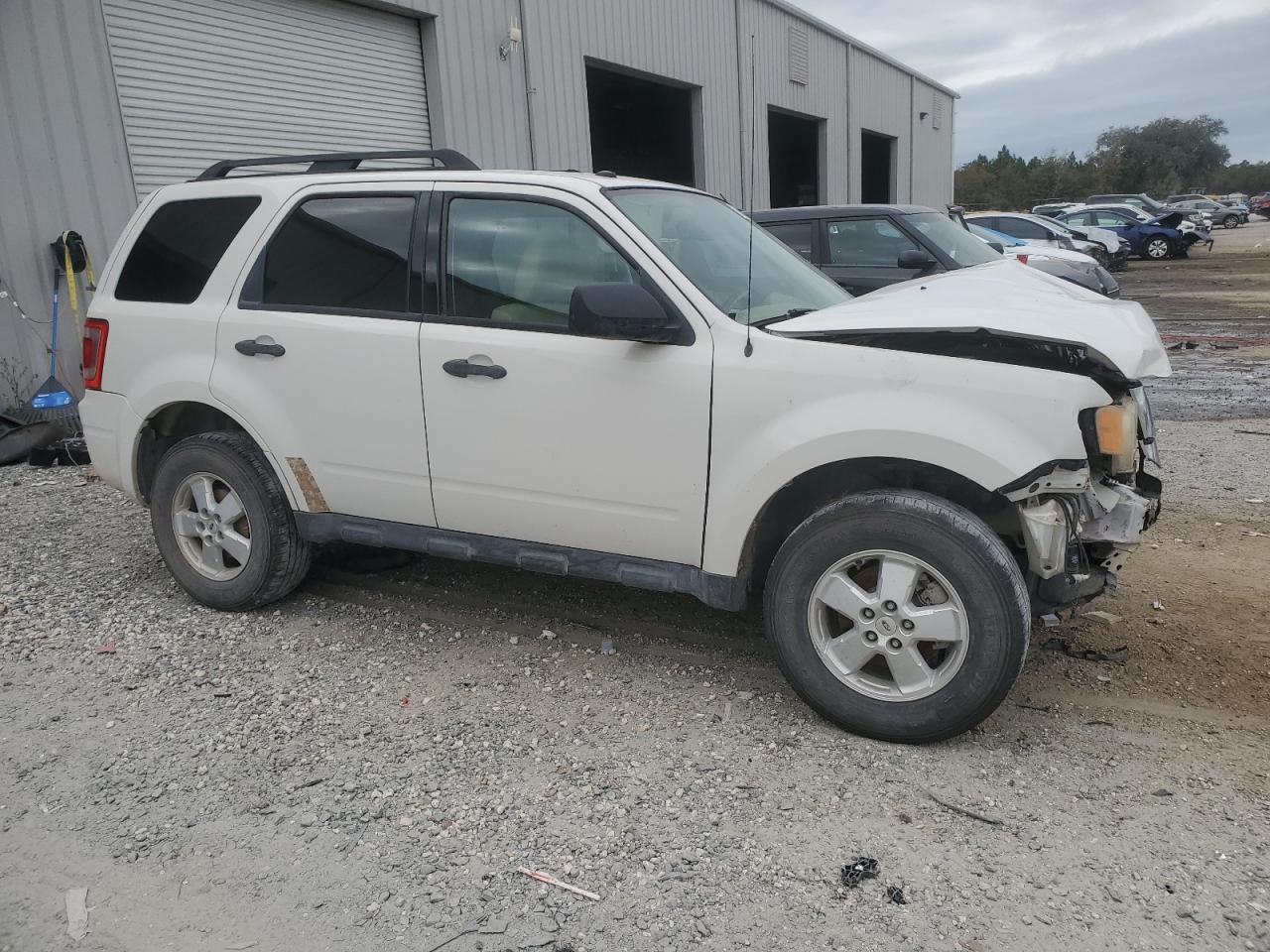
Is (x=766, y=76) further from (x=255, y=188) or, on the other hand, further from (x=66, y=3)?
(x=255, y=188)

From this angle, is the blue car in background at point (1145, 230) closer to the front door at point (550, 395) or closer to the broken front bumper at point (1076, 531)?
the broken front bumper at point (1076, 531)

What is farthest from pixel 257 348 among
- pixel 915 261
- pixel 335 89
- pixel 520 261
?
pixel 335 89

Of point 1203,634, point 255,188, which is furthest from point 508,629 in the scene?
point 1203,634

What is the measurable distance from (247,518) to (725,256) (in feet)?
8.19

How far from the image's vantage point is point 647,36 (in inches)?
615

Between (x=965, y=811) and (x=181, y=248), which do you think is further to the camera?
(x=181, y=248)

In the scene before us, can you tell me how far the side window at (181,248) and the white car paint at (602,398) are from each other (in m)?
0.07

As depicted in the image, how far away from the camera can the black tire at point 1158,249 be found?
2991 centimetres

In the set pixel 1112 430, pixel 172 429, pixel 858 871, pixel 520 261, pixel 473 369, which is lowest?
pixel 858 871

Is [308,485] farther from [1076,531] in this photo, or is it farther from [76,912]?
[1076,531]

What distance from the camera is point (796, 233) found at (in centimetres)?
915

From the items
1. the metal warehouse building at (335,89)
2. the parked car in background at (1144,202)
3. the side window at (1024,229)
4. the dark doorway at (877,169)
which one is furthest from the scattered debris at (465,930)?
the parked car in background at (1144,202)

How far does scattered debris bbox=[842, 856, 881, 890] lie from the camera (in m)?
2.67

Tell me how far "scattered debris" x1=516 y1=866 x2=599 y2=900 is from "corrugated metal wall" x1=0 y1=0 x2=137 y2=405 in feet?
24.3
